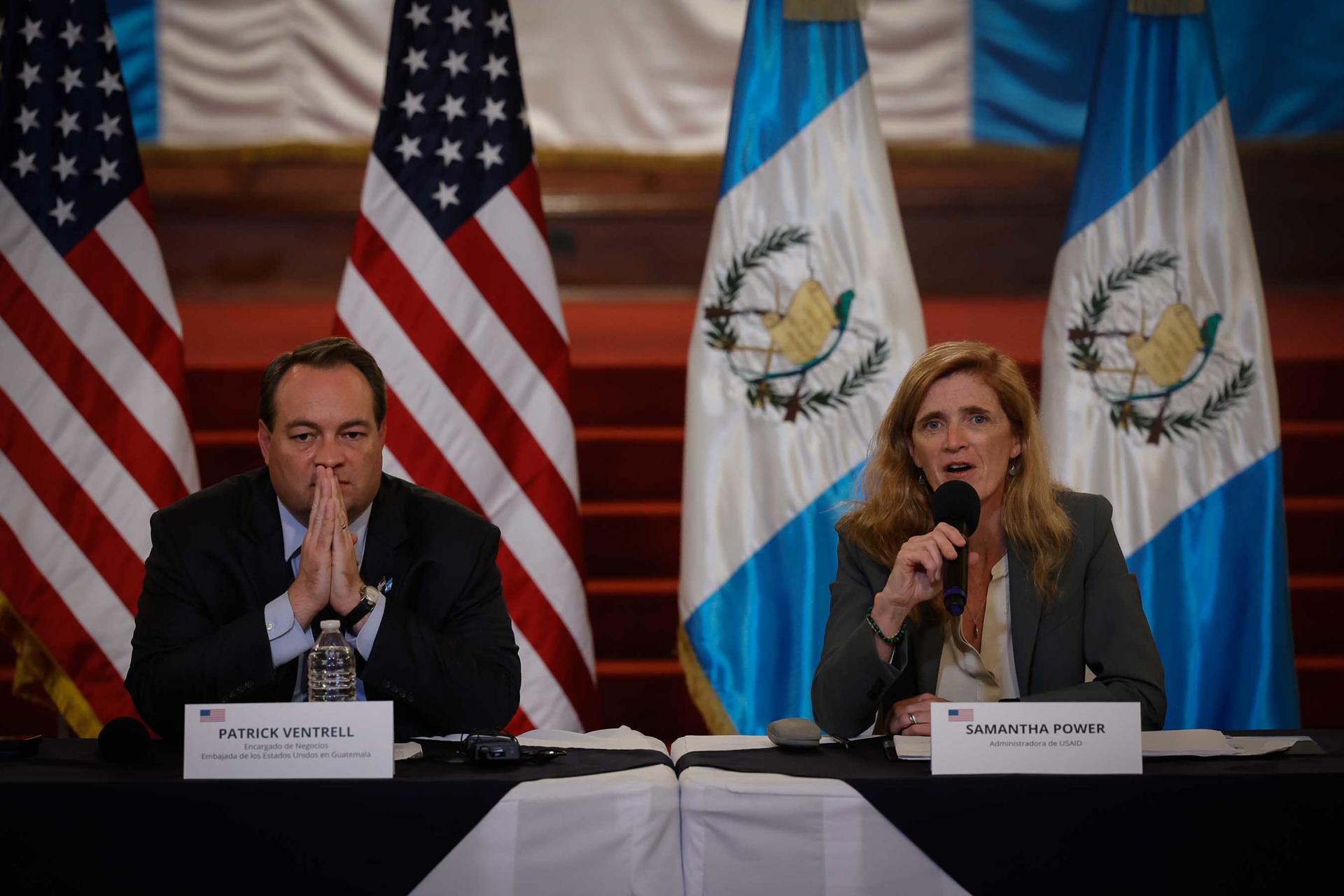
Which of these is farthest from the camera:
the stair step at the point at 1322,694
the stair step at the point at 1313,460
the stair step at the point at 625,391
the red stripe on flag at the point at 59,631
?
the stair step at the point at 625,391

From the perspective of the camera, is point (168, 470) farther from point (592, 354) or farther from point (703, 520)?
point (592, 354)

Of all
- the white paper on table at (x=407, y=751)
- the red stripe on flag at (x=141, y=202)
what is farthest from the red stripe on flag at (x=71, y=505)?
the white paper on table at (x=407, y=751)

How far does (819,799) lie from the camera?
1586 mm

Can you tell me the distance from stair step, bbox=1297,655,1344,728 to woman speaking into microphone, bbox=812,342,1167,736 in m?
2.38

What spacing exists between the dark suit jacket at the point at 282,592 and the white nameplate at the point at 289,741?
382 mm

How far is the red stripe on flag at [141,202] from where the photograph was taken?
11.9 feet

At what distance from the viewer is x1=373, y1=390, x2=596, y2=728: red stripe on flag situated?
3.44 metres

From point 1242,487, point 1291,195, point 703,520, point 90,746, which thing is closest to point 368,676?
point 90,746

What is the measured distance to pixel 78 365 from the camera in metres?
3.53

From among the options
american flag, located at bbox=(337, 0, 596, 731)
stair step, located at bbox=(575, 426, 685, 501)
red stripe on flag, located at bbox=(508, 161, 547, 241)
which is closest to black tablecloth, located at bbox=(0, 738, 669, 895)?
american flag, located at bbox=(337, 0, 596, 731)

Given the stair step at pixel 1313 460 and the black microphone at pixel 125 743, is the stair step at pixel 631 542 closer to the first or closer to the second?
the stair step at pixel 1313 460

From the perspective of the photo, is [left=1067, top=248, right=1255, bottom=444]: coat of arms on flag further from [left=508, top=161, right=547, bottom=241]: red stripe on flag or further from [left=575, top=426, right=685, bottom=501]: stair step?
[left=575, top=426, right=685, bottom=501]: stair step

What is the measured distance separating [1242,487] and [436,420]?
2173mm

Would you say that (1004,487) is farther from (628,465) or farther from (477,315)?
(628,465)
